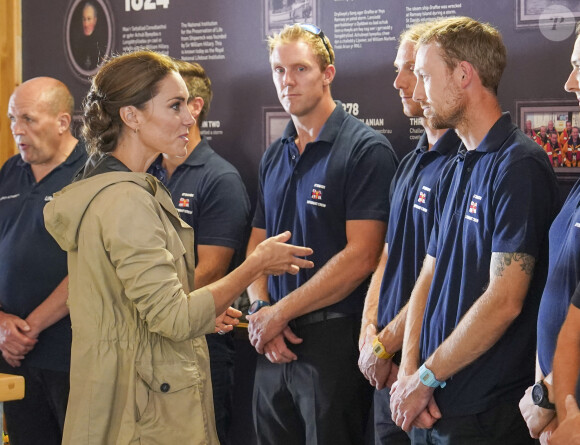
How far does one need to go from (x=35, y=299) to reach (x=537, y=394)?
7.67ft

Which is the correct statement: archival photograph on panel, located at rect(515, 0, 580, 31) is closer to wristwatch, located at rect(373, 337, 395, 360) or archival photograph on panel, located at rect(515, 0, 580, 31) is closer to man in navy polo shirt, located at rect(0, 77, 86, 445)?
wristwatch, located at rect(373, 337, 395, 360)

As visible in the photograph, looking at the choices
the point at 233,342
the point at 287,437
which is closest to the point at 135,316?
the point at 287,437

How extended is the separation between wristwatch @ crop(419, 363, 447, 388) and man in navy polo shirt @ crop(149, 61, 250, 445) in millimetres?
1315

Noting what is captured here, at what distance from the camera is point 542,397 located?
230 centimetres

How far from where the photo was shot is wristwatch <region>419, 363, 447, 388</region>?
2.61m

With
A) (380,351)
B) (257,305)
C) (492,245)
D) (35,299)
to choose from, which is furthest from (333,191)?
(35,299)

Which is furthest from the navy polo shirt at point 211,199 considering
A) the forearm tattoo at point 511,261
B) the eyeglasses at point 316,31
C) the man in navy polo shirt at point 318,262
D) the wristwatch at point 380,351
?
the forearm tattoo at point 511,261

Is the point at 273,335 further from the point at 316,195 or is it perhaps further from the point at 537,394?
the point at 537,394

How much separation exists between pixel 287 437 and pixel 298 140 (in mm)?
1223

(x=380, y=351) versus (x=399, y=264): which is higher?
(x=399, y=264)

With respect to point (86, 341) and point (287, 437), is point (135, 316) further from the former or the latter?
point (287, 437)

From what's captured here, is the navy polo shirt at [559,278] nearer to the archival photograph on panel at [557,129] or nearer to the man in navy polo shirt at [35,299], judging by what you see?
the archival photograph on panel at [557,129]

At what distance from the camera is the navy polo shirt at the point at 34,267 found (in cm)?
379

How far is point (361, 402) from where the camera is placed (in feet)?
11.2
